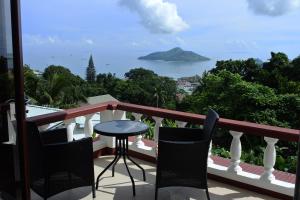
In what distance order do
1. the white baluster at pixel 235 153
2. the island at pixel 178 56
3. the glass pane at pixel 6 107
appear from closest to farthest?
the glass pane at pixel 6 107, the white baluster at pixel 235 153, the island at pixel 178 56

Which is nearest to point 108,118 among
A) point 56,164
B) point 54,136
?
point 54,136

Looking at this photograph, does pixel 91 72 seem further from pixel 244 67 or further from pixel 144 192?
pixel 144 192

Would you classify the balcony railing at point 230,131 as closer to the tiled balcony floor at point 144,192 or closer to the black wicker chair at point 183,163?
the tiled balcony floor at point 144,192

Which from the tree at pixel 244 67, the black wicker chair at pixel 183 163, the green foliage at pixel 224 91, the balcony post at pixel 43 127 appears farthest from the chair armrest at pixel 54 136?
the tree at pixel 244 67

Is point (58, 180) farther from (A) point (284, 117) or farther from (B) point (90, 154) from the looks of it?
(A) point (284, 117)

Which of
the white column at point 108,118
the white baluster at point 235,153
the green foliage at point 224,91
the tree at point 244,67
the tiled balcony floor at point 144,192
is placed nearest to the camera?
the tiled balcony floor at point 144,192

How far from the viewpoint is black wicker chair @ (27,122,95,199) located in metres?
2.79

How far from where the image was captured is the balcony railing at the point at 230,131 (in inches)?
124

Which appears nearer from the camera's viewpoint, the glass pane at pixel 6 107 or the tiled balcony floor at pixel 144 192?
the glass pane at pixel 6 107

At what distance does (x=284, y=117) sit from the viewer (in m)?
15.1

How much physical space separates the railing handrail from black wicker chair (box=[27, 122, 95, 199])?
0.48m

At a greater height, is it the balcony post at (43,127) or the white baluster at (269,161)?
the balcony post at (43,127)

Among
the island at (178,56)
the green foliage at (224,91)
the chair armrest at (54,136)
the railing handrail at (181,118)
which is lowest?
the green foliage at (224,91)

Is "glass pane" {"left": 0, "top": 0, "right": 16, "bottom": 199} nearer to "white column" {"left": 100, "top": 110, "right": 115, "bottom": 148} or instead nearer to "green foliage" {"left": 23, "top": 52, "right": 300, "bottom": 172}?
"white column" {"left": 100, "top": 110, "right": 115, "bottom": 148}
